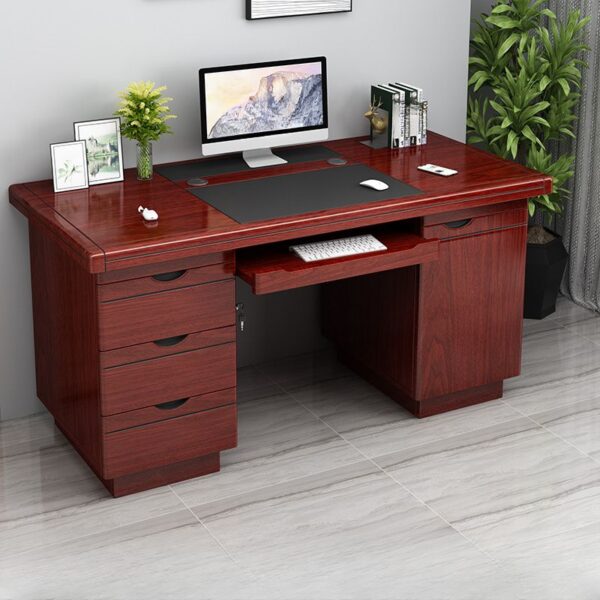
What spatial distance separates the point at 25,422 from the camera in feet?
12.7

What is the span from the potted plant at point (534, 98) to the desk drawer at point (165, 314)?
156 centimetres

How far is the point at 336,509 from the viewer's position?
338 centimetres

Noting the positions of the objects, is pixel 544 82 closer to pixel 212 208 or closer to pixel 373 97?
pixel 373 97

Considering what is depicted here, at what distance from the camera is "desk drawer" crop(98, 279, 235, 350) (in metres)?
3.20

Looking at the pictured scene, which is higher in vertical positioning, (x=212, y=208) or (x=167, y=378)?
(x=212, y=208)

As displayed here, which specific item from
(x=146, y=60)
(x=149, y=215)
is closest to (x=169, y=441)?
(x=149, y=215)

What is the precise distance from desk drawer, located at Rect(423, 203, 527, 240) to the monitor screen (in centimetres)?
56

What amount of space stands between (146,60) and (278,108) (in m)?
0.44

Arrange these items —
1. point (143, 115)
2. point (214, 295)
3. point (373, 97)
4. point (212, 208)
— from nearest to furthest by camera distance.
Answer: point (214, 295), point (212, 208), point (143, 115), point (373, 97)

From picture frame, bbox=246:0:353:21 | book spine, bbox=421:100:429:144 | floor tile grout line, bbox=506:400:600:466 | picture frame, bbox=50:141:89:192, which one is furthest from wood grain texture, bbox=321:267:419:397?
picture frame, bbox=50:141:89:192

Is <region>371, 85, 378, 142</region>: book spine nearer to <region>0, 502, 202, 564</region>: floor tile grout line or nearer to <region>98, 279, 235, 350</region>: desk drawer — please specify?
<region>98, 279, 235, 350</region>: desk drawer

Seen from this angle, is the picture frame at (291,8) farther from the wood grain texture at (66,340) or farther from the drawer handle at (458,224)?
the wood grain texture at (66,340)

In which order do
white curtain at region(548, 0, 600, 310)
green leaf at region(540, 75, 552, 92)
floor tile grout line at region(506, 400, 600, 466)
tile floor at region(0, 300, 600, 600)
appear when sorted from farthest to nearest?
white curtain at region(548, 0, 600, 310), green leaf at region(540, 75, 552, 92), floor tile grout line at region(506, 400, 600, 466), tile floor at region(0, 300, 600, 600)

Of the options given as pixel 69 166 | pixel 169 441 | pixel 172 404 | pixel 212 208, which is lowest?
pixel 169 441
